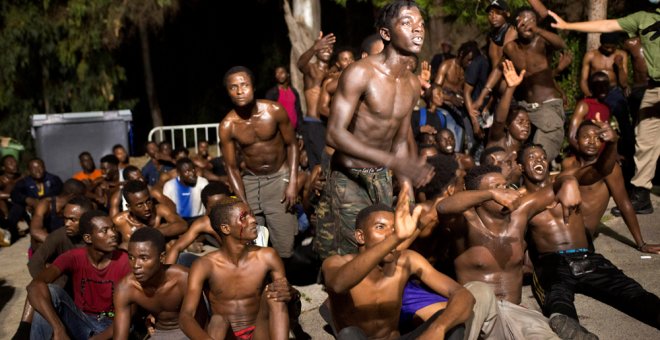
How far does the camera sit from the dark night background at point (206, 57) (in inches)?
706

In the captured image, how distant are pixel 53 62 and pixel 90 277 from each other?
10.6m

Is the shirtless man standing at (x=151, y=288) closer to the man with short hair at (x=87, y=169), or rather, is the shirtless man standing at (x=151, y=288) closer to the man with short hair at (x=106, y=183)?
the man with short hair at (x=106, y=183)

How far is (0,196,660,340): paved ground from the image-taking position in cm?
578

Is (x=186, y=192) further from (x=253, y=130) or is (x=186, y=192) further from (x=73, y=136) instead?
(x=73, y=136)

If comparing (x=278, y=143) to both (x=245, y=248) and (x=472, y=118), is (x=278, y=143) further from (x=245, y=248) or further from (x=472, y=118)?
(x=472, y=118)

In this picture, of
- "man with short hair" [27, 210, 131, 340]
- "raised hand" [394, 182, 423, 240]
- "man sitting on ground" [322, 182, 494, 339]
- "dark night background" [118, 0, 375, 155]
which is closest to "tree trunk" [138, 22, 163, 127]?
"dark night background" [118, 0, 375, 155]

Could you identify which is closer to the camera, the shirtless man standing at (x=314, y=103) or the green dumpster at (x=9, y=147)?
the shirtless man standing at (x=314, y=103)

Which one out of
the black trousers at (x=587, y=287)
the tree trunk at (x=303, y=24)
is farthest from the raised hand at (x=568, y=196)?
the tree trunk at (x=303, y=24)

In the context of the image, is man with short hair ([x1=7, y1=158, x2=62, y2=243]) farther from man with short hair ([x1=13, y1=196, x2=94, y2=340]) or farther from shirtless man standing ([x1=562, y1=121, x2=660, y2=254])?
shirtless man standing ([x1=562, y1=121, x2=660, y2=254])

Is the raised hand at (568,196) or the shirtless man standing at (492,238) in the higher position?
the raised hand at (568,196)

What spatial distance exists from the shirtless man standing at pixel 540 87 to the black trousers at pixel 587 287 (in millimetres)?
2472

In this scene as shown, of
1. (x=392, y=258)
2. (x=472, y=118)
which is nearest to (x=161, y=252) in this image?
(x=392, y=258)

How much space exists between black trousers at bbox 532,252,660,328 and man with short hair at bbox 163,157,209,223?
14.5ft

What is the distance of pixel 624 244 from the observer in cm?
761
